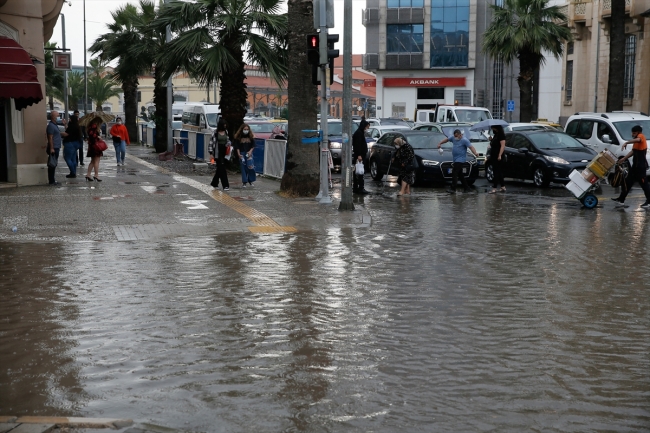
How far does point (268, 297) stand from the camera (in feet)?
30.2

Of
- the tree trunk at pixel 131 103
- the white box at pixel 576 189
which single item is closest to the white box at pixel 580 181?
the white box at pixel 576 189

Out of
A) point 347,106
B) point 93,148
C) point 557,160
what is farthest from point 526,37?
point 347,106

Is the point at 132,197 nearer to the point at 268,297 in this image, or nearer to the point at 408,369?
the point at 268,297

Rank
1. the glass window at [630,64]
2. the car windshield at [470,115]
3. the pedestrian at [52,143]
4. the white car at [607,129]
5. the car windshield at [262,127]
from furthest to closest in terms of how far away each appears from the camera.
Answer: the glass window at [630,64], the car windshield at [470,115], the car windshield at [262,127], the white car at [607,129], the pedestrian at [52,143]

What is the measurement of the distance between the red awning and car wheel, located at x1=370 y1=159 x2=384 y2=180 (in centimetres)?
998

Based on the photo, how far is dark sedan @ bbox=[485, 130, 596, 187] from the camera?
74.9ft

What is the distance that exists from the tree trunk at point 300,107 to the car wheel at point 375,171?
22.3 feet

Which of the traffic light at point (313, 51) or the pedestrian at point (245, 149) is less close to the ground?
the traffic light at point (313, 51)

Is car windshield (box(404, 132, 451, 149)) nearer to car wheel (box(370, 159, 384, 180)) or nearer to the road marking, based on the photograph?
car wheel (box(370, 159, 384, 180))

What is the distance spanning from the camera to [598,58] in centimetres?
4284

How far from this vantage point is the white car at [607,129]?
80.1 ft

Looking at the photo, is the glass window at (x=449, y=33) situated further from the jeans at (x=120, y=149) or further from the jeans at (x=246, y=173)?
the jeans at (x=246, y=173)

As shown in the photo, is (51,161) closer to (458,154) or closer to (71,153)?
(71,153)

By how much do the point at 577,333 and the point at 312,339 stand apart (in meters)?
2.20
